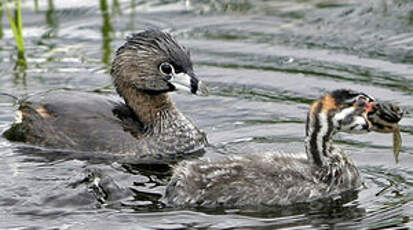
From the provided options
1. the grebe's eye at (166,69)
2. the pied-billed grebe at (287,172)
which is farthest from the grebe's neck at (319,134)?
the grebe's eye at (166,69)

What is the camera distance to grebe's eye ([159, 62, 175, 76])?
1201 centimetres

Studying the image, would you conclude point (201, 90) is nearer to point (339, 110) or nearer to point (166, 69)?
point (166, 69)

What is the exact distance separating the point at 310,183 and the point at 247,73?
13.8 feet

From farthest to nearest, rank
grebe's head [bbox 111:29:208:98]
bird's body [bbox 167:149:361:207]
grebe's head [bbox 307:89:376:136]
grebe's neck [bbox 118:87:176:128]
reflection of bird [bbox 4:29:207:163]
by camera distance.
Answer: grebe's neck [bbox 118:87:176:128]
grebe's head [bbox 111:29:208:98]
reflection of bird [bbox 4:29:207:163]
grebe's head [bbox 307:89:376:136]
bird's body [bbox 167:149:361:207]

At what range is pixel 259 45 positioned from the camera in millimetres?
15211

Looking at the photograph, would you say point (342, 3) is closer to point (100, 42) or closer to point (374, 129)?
point (100, 42)

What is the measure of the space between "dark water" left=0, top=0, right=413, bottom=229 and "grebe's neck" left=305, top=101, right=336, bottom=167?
485 millimetres

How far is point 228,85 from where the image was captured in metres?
13.8

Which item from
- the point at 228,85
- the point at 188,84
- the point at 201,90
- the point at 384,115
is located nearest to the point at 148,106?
the point at 188,84

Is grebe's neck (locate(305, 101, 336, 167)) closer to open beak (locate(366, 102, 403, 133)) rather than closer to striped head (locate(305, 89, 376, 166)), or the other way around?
striped head (locate(305, 89, 376, 166))

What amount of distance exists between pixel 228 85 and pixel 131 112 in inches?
75.9

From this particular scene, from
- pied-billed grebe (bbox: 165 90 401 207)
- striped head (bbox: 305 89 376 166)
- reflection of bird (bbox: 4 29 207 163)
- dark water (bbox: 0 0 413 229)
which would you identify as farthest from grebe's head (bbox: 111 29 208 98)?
striped head (bbox: 305 89 376 166)

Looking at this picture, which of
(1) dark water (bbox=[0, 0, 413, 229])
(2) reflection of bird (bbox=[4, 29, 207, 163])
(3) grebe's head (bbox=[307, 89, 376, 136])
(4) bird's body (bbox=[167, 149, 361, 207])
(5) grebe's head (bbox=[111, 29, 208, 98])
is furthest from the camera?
(5) grebe's head (bbox=[111, 29, 208, 98])

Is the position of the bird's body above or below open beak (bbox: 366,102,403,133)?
below
